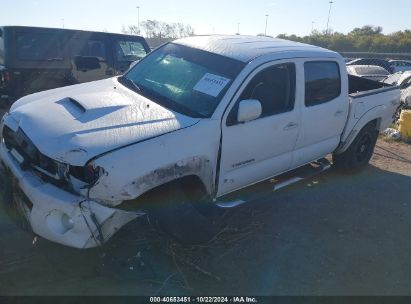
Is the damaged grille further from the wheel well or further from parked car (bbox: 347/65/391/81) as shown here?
parked car (bbox: 347/65/391/81)

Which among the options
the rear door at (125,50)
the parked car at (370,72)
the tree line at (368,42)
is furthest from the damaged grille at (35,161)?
the tree line at (368,42)

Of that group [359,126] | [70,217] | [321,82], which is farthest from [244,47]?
[70,217]

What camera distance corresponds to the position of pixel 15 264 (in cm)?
336

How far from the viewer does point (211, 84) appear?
3.74 meters

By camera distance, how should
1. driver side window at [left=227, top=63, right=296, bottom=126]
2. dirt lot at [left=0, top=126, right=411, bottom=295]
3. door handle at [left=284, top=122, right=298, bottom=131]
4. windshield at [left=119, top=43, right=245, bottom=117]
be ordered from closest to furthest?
dirt lot at [left=0, top=126, right=411, bottom=295] → windshield at [left=119, top=43, right=245, bottom=117] → driver side window at [left=227, top=63, right=296, bottom=126] → door handle at [left=284, top=122, right=298, bottom=131]

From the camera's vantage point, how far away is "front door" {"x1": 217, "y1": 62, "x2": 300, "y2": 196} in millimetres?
3674

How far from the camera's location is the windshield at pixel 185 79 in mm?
3650

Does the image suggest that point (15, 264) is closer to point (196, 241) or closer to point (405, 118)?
point (196, 241)

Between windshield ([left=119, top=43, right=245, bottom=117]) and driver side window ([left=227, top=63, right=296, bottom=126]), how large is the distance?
0.77 feet

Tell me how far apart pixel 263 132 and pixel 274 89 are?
51cm

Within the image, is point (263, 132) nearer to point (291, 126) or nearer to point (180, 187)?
point (291, 126)

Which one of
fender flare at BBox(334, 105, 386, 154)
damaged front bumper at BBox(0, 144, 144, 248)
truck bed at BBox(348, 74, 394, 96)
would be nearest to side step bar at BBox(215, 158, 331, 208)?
fender flare at BBox(334, 105, 386, 154)

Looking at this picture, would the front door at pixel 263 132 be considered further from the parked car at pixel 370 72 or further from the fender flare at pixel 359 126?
the parked car at pixel 370 72

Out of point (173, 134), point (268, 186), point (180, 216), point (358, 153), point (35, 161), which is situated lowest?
point (358, 153)
